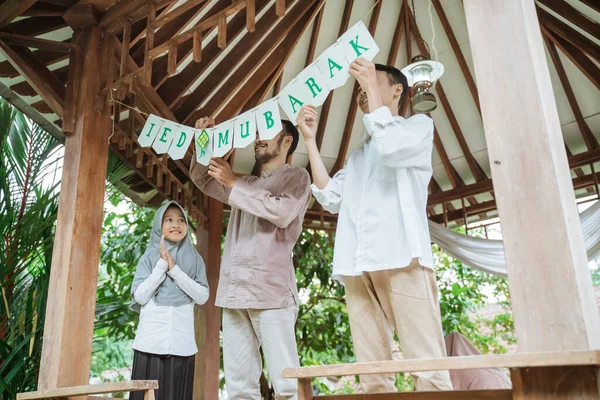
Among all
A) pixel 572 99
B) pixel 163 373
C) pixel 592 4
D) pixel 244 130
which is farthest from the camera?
pixel 572 99

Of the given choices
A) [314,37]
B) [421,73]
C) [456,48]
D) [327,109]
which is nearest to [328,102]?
[327,109]

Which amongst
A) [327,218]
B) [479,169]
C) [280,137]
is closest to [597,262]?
[479,169]

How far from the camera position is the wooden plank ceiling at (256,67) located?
3.05 metres

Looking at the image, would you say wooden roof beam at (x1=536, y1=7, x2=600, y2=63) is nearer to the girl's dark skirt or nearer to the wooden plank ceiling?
the wooden plank ceiling

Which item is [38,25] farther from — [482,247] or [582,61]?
[582,61]

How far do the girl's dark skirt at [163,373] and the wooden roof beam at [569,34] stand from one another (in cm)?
388

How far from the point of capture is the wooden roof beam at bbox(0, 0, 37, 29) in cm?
294

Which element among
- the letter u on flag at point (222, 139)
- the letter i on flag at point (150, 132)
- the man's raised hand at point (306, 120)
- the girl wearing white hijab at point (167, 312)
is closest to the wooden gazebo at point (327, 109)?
the letter i on flag at point (150, 132)

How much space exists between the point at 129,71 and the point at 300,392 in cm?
230

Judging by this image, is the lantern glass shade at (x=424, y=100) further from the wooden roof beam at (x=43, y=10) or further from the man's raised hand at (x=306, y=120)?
the wooden roof beam at (x=43, y=10)

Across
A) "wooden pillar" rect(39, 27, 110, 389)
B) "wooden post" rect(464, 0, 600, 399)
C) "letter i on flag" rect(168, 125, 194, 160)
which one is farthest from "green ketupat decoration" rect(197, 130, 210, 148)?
"wooden post" rect(464, 0, 600, 399)

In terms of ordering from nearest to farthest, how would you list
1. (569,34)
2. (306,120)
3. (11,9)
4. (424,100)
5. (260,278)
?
(306,120), (260,278), (11,9), (424,100), (569,34)

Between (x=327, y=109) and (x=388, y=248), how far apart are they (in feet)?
12.2

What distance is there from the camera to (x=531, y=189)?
1.48 meters
